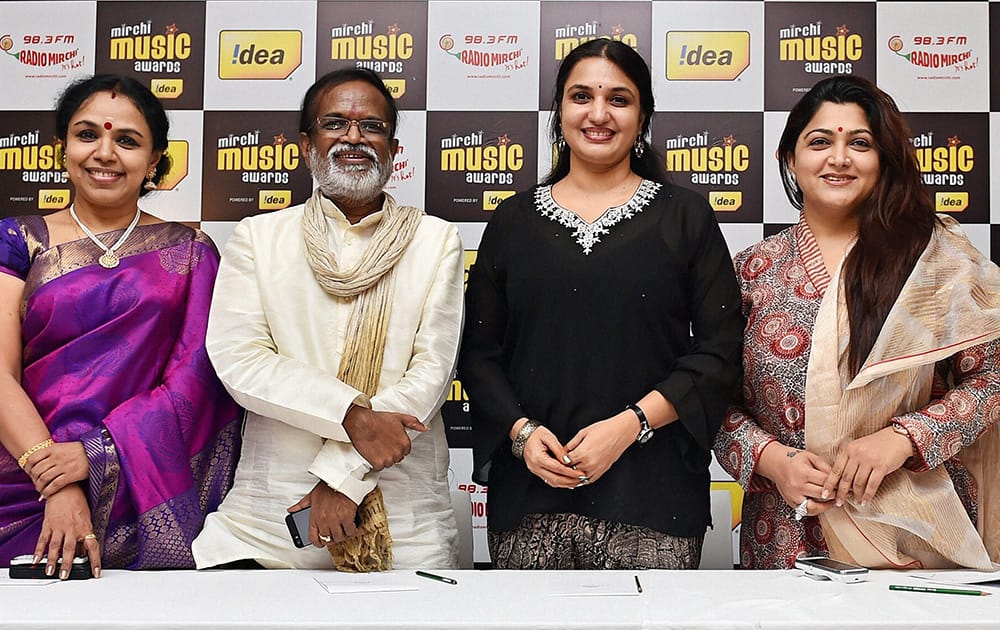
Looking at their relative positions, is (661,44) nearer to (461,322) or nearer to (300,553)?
(461,322)

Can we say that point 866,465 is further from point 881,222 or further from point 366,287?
point 366,287

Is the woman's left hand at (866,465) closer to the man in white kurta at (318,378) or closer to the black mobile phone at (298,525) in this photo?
the man in white kurta at (318,378)

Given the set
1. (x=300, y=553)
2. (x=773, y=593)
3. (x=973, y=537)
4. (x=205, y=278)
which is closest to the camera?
(x=773, y=593)

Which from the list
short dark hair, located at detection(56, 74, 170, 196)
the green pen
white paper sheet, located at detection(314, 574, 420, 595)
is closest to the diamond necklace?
short dark hair, located at detection(56, 74, 170, 196)

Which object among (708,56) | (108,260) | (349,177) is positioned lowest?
(108,260)

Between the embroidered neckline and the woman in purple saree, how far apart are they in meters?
0.80

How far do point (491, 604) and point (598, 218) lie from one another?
915 mm

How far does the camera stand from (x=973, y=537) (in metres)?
1.89

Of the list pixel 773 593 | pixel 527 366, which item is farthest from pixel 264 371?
pixel 773 593

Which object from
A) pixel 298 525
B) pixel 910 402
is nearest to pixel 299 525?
pixel 298 525

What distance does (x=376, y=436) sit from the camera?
6.31ft

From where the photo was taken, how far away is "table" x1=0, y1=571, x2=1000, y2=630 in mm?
1426

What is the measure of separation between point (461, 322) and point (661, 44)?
1306mm

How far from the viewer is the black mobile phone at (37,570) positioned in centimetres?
176
